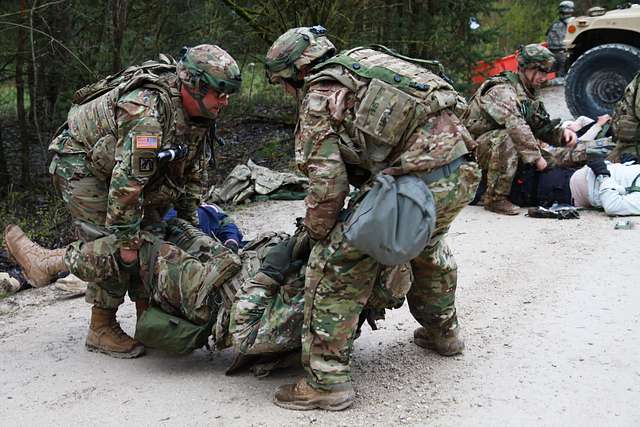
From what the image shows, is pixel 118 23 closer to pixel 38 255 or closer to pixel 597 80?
pixel 38 255

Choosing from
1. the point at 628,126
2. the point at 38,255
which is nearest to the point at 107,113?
the point at 38,255

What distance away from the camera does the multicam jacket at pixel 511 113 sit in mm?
7297

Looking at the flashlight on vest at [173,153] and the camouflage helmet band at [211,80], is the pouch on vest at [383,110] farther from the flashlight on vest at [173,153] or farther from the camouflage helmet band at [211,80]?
the flashlight on vest at [173,153]

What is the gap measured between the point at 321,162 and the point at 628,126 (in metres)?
5.61

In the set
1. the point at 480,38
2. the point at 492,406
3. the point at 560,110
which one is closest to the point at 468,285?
the point at 492,406

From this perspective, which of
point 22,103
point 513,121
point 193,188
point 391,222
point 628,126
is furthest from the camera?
point 22,103

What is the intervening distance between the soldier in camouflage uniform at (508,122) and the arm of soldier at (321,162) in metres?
4.17

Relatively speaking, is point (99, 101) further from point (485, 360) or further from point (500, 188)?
point (500, 188)

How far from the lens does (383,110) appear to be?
10.9 ft

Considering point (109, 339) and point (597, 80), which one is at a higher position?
point (597, 80)

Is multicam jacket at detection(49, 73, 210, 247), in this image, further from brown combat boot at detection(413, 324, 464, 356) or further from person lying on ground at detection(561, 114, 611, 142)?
person lying on ground at detection(561, 114, 611, 142)

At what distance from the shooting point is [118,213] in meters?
4.08

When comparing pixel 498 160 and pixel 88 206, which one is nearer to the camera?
pixel 88 206

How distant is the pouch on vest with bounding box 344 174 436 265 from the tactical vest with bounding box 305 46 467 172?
18 cm
